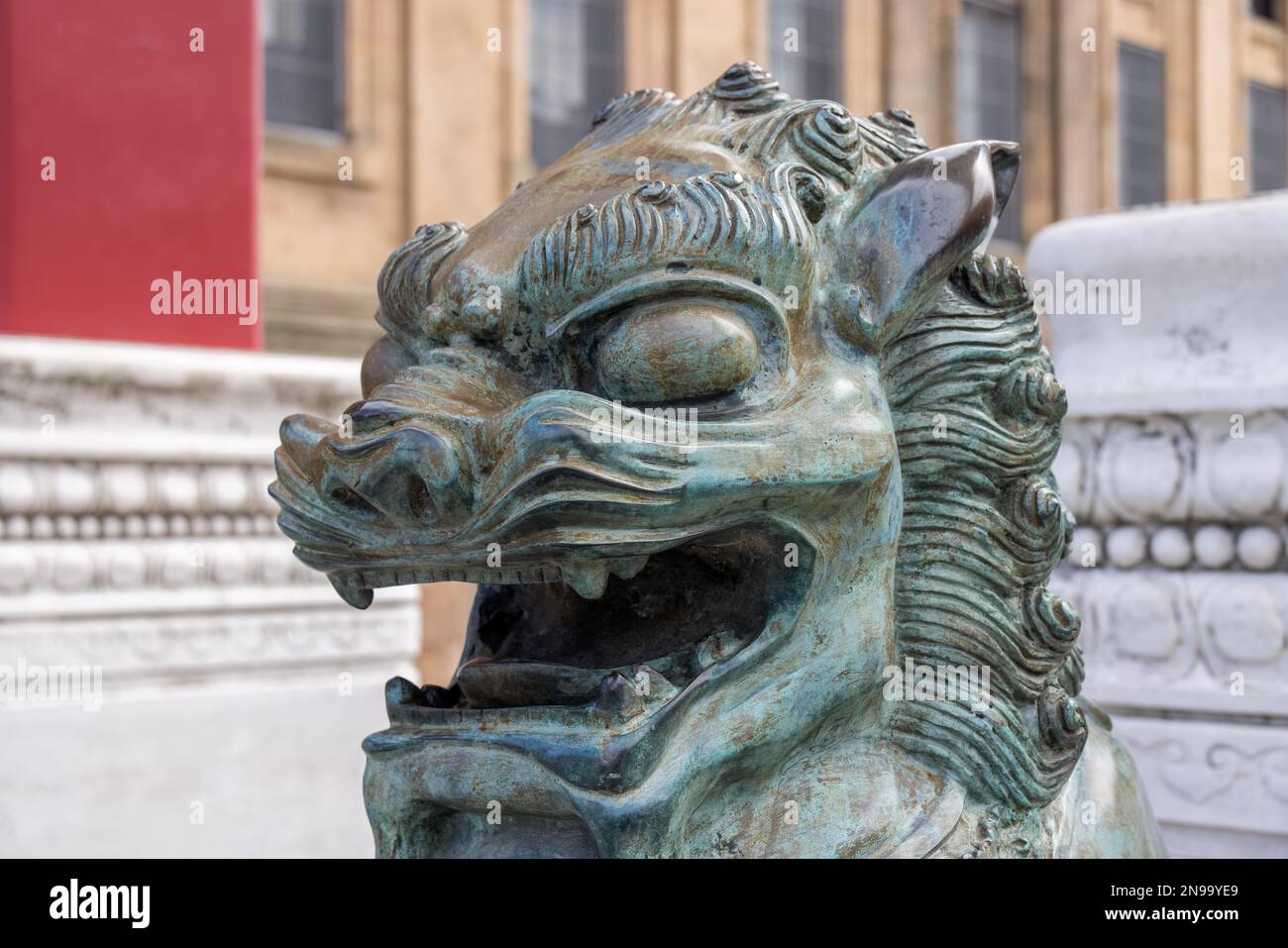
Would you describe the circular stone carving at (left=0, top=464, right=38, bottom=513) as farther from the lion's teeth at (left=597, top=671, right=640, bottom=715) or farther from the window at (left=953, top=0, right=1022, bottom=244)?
the window at (left=953, top=0, right=1022, bottom=244)

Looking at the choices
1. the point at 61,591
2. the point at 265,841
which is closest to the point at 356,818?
the point at 265,841

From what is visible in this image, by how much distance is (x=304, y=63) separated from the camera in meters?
8.30

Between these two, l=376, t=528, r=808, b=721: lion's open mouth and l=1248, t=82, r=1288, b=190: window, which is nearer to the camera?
l=376, t=528, r=808, b=721: lion's open mouth

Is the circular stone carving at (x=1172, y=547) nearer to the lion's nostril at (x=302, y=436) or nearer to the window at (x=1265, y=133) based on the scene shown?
the lion's nostril at (x=302, y=436)

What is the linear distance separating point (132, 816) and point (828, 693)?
4.88ft

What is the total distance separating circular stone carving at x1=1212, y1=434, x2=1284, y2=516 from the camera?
5.95ft

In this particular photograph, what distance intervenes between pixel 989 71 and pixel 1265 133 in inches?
161

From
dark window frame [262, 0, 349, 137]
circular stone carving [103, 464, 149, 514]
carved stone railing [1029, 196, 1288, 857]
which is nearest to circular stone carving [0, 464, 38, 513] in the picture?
circular stone carving [103, 464, 149, 514]

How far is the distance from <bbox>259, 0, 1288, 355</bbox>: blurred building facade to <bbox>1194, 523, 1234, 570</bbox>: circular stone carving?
564cm

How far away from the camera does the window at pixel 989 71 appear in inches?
492

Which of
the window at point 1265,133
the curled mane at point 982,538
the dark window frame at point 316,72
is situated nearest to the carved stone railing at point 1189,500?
the curled mane at point 982,538

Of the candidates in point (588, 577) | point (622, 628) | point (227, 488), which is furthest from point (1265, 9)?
point (588, 577)

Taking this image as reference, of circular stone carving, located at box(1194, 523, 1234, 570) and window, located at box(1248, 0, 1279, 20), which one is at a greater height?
window, located at box(1248, 0, 1279, 20)

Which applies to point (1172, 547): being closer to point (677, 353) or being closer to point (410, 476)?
point (677, 353)
